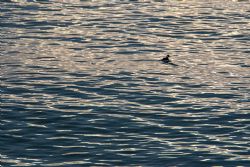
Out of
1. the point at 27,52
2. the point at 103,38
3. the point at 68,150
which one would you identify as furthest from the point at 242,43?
the point at 68,150

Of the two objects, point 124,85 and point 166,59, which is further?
point 166,59

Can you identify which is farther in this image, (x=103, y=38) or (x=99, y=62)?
(x=103, y=38)

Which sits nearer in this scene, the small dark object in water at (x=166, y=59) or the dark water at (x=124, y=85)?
the dark water at (x=124, y=85)

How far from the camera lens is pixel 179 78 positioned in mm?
36500

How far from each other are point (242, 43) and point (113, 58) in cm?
821

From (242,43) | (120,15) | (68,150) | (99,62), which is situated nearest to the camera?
(68,150)

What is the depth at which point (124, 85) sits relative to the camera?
34969 mm

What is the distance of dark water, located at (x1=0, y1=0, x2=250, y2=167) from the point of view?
2661cm

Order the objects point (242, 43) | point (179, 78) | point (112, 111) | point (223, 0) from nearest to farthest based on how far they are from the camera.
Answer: point (112, 111)
point (179, 78)
point (242, 43)
point (223, 0)

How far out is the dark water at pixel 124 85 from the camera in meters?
26.6

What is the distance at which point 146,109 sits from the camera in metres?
31.3

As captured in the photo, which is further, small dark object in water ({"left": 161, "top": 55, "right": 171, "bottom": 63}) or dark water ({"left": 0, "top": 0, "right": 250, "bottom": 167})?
small dark object in water ({"left": 161, "top": 55, "right": 171, "bottom": 63})

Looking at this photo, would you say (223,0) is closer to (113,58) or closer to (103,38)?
(103,38)

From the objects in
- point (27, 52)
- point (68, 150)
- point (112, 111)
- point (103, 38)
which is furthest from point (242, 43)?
point (68, 150)
